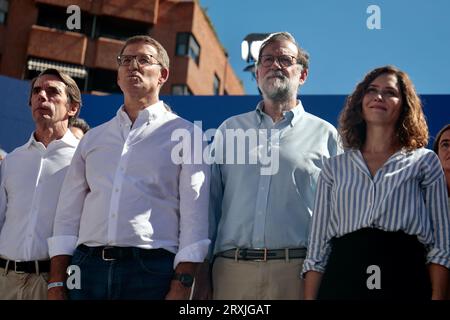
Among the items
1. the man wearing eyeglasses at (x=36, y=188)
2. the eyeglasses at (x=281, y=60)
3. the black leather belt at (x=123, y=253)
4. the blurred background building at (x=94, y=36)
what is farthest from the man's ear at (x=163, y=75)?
the blurred background building at (x=94, y=36)

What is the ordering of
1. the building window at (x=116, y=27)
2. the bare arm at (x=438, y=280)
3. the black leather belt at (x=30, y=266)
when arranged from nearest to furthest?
1. the bare arm at (x=438, y=280)
2. the black leather belt at (x=30, y=266)
3. the building window at (x=116, y=27)

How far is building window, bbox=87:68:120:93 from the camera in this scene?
72.3 ft

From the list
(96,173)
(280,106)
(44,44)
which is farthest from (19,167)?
(44,44)

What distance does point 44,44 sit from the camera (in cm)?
2123

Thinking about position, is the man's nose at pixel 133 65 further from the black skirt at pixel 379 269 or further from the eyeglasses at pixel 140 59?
the black skirt at pixel 379 269

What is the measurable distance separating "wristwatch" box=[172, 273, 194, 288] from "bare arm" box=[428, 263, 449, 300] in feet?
3.33

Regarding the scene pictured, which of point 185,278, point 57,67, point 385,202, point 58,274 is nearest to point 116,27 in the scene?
point 57,67

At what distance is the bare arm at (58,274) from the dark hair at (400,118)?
1.46 meters

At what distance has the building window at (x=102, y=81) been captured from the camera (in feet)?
72.3

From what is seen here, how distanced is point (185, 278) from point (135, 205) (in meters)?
0.42

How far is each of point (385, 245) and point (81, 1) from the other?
829 inches

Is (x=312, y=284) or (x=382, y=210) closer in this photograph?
(x=382, y=210)

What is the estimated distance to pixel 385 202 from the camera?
272 centimetres

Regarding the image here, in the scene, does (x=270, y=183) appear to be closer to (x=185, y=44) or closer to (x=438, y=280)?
(x=438, y=280)
